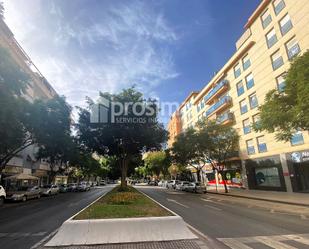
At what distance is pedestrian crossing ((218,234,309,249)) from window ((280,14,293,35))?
25410 mm

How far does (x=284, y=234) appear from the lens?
806cm

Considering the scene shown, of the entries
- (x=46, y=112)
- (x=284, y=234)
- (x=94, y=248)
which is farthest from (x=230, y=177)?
(x=94, y=248)

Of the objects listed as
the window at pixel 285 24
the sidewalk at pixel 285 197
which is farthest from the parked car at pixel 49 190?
the window at pixel 285 24

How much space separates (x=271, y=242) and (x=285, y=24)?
27.3 metres

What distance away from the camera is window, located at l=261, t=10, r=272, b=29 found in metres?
30.1

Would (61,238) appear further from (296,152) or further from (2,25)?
(2,25)

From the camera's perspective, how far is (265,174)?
31.7 m

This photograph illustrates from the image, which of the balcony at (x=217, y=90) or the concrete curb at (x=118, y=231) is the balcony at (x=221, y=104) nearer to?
the balcony at (x=217, y=90)

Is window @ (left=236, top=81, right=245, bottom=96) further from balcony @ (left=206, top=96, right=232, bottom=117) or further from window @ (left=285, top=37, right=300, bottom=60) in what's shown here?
window @ (left=285, top=37, right=300, bottom=60)

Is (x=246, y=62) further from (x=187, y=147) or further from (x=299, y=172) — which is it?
(x=299, y=172)

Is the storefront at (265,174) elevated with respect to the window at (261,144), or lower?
lower

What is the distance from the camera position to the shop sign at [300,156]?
24675mm

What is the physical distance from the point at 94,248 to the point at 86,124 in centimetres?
2294

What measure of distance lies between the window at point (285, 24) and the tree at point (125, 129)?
1655 centimetres
